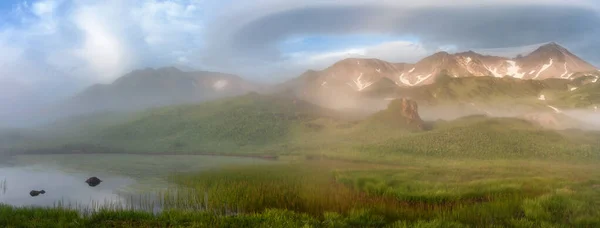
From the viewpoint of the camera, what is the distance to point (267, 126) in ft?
591

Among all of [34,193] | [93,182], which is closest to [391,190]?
[93,182]

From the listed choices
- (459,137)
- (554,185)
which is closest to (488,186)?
(554,185)

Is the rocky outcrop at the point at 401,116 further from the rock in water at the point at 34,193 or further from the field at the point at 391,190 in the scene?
the rock in water at the point at 34,193

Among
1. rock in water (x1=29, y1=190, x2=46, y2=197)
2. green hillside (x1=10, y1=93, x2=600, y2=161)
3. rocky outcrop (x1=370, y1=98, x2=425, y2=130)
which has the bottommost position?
rock in water (x1=29, y1=190, x2=46, y2=197)

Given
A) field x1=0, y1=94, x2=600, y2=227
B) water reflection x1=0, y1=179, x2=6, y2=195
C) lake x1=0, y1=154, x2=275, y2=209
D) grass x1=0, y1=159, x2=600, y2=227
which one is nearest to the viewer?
grass x1=0, y1=159, x2=600, y2=227

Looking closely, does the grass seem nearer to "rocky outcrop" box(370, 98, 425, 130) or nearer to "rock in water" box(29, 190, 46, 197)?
"rock in water" box(29, 190, 46, 197)

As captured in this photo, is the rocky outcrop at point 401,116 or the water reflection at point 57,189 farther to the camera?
the rocky outcrop at point 401,116

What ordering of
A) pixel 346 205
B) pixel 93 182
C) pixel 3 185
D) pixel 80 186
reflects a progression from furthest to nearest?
pixel 93 182 < pixel 80 186 < pixel 3 185 < pixel 346 205

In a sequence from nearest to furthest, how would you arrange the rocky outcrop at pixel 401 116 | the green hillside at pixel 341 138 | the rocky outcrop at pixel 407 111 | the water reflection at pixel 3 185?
1. the water reflection at pixel 3 185
2. the green hillside at pixel 341 138
3. the rocky outcrop at pixel 401 116
4. the rocky outcrop at pixel 407 111

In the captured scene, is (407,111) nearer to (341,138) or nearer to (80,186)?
(341,138)

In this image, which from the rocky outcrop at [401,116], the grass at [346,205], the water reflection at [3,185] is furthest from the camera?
the rocky outcrop at [401,116]

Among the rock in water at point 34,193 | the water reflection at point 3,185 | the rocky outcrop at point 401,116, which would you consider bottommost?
the rock in water at point 34,193

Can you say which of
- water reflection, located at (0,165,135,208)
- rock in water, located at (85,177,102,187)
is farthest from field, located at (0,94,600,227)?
rock in water, located at (85,177,102,187)

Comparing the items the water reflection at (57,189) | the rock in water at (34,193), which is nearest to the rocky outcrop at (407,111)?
the water reflection at (57,189)
